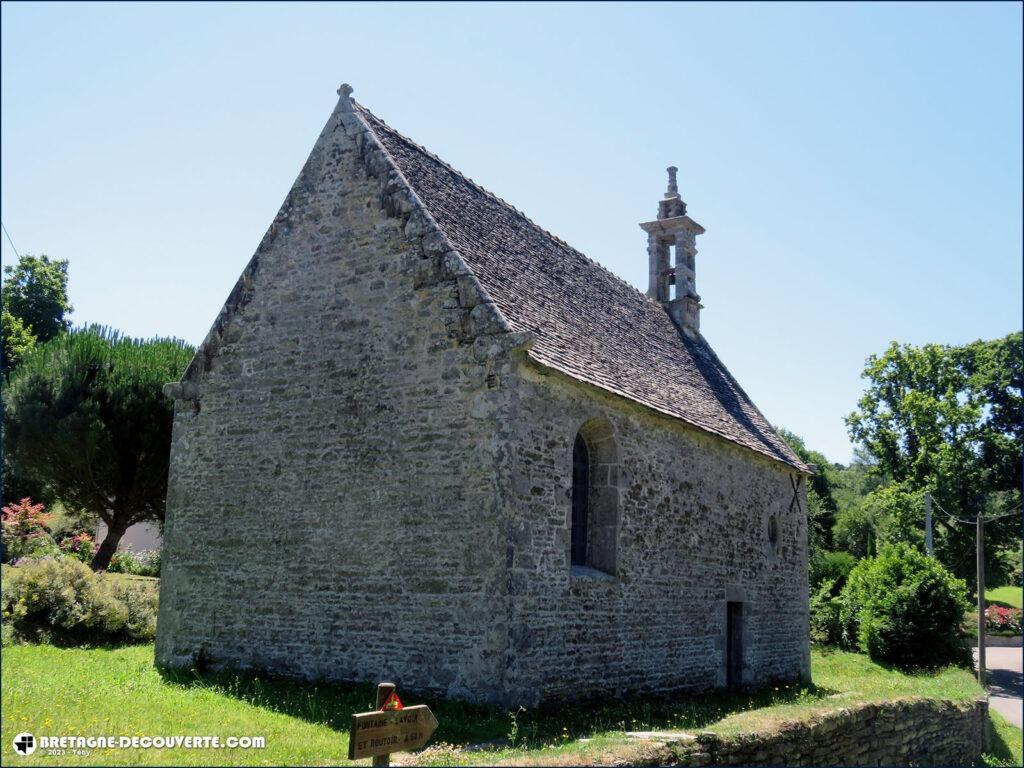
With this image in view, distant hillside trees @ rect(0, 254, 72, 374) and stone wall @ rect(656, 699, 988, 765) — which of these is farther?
distant hillside trees @ rect(0, 254, 72, 374)

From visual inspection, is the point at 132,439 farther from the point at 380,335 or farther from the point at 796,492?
the point at 796,492

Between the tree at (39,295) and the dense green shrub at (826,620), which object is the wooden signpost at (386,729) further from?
the tree at (39,295)

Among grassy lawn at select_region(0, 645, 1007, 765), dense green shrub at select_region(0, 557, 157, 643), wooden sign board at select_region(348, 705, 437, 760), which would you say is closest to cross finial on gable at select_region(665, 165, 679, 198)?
grassy lawn at select_region(0, 645, 1007, 765)

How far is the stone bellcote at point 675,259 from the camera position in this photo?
22047 millimetres

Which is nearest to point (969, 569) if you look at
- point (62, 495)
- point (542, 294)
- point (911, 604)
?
point (911, 604)

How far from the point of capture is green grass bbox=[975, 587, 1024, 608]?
128 feet

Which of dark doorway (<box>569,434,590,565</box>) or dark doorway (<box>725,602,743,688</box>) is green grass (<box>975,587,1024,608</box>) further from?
dark doorway (<box>569,434,590,565</box>)

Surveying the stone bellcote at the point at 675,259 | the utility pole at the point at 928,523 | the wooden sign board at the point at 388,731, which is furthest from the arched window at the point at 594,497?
the utility pole at the point at 928,523

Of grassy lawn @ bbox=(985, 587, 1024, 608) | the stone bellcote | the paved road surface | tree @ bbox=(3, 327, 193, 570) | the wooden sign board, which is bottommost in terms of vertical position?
the paved road surface

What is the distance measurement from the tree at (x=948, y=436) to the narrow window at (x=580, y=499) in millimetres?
24522

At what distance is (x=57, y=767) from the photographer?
727cm

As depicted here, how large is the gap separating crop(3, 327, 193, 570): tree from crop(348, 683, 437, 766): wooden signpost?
1734 cm

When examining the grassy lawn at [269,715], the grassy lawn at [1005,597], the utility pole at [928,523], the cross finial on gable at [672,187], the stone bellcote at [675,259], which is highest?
the cross finial on gable at [672,187]

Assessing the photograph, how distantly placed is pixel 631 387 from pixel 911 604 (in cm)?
1519
